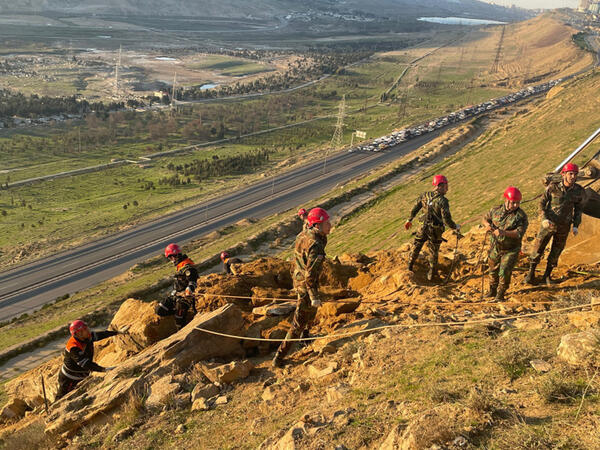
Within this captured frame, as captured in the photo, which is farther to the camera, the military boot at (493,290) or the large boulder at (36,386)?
the large boulder at (36,386)

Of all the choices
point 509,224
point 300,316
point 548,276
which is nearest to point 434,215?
point 509,224

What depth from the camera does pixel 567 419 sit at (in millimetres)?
4855

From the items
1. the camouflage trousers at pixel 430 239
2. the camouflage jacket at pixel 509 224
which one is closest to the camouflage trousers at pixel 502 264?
the camouflage jacket at pixel 509 224

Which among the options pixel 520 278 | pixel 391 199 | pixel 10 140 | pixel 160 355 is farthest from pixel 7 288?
pixel 10 140

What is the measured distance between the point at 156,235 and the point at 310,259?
143ft

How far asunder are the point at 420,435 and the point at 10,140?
98.8m

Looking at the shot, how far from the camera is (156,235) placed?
49.3 meters

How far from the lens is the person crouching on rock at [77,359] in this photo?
368 inches

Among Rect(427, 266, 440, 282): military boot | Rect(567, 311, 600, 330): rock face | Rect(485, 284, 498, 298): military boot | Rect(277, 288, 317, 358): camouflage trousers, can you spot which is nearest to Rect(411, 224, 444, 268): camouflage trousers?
Rect(427, 266, 440, 282): military boot

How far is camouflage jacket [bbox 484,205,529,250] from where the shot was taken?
9.55 meters

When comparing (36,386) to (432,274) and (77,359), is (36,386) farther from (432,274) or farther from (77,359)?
(432,274)

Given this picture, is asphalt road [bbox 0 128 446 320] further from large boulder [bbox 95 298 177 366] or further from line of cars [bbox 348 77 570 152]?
large boulder [bbox 95 298 177 366]

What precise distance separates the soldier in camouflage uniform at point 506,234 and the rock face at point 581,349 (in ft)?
12.3

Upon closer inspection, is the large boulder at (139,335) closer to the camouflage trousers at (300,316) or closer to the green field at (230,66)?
the camouflage trousers at (300,316)
